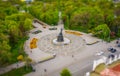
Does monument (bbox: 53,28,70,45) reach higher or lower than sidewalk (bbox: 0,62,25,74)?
higher

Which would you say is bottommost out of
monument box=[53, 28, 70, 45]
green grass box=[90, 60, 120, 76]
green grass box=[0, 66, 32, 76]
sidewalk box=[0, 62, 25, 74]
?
green grass box=[0, 66, 32, 76]

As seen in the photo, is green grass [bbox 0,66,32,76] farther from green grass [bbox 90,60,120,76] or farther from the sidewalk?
green grass [bbox 90,60,120,76]

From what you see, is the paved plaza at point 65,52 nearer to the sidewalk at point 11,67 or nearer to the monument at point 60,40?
the monument at point 60,40

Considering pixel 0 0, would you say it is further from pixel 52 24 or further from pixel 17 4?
pixel 52 24

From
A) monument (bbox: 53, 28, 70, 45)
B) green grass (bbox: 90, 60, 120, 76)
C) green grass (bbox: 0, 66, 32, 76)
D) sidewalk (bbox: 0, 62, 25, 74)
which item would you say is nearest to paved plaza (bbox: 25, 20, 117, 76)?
monument (bbox: 53, 28, 70, 45)

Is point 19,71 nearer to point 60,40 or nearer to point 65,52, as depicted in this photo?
point 65,52

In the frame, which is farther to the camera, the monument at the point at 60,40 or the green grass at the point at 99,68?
the monument at the point at 60,40

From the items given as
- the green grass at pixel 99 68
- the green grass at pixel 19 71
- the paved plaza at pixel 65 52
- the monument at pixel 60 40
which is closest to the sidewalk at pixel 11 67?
the green grass at pixel 19 71

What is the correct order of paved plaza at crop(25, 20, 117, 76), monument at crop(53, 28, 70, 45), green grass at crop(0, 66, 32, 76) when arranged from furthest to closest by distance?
monument at crop(53, 28, 70, 45) < paved plaza at crop(25, 20, 117, 76) < green grass at crop(0, 66, 32, 76)

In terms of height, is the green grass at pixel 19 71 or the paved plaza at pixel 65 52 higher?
the paved plaza at pixel 65 52

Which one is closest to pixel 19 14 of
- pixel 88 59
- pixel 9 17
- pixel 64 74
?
pixel 9 17

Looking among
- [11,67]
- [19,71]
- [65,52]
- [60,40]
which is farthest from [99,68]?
[60,40]

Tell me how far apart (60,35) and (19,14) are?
11.1 meters

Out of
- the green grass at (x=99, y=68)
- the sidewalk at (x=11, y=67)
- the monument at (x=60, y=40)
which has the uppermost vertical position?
the monument at (x=60, y=40)
